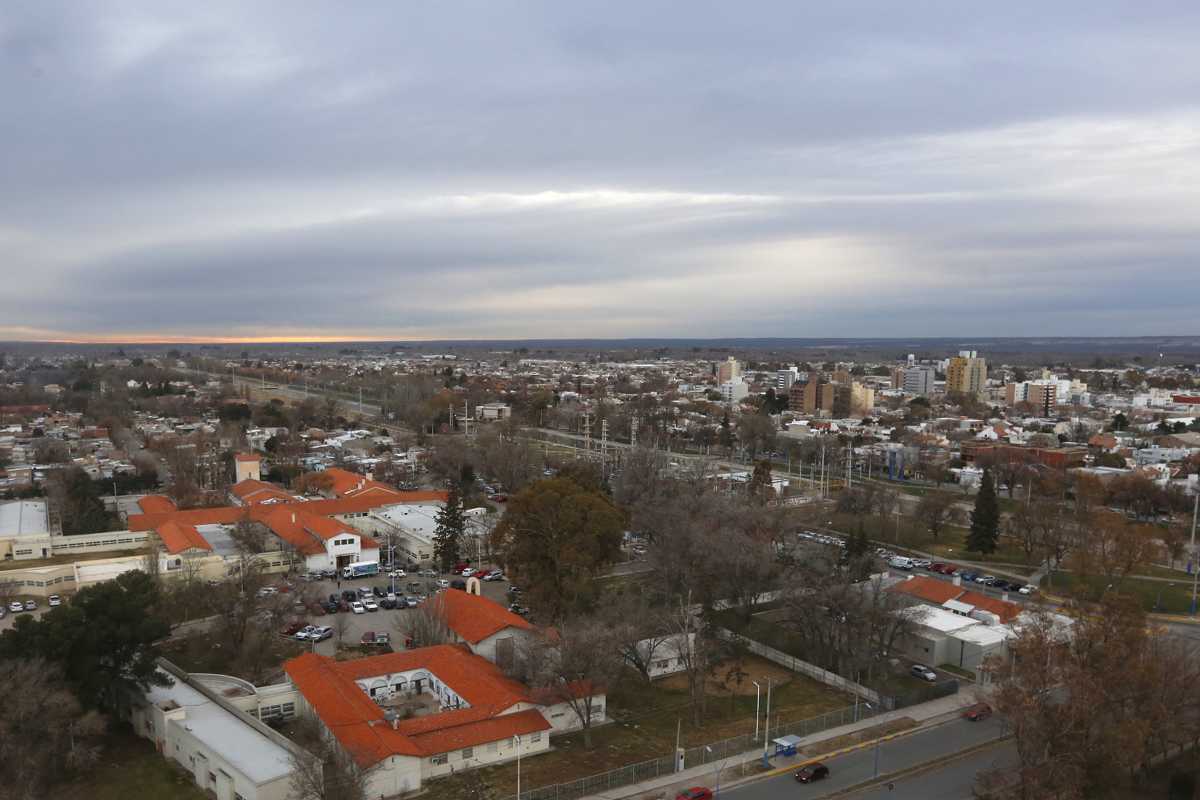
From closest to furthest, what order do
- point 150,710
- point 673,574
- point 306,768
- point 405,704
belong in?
point 306,768 < point 150,710 < point 405,704 < point 673,574

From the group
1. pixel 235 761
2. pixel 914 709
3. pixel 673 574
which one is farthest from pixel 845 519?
pixel 235 761

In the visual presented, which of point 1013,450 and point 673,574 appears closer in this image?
point 673,574

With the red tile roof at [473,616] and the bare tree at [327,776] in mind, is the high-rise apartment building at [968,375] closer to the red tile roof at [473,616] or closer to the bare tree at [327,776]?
the red tile roof at [473,616]

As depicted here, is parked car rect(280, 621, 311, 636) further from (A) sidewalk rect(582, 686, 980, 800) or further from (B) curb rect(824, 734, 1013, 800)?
(B) curb rect(824, 734, 1013, 800)

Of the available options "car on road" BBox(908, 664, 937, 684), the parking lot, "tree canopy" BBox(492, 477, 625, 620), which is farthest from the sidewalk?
the parking lot

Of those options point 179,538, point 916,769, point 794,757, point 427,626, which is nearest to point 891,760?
point 916,769

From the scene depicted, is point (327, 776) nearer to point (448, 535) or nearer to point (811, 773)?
point (811, 773)

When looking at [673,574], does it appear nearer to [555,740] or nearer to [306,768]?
[555,740]
